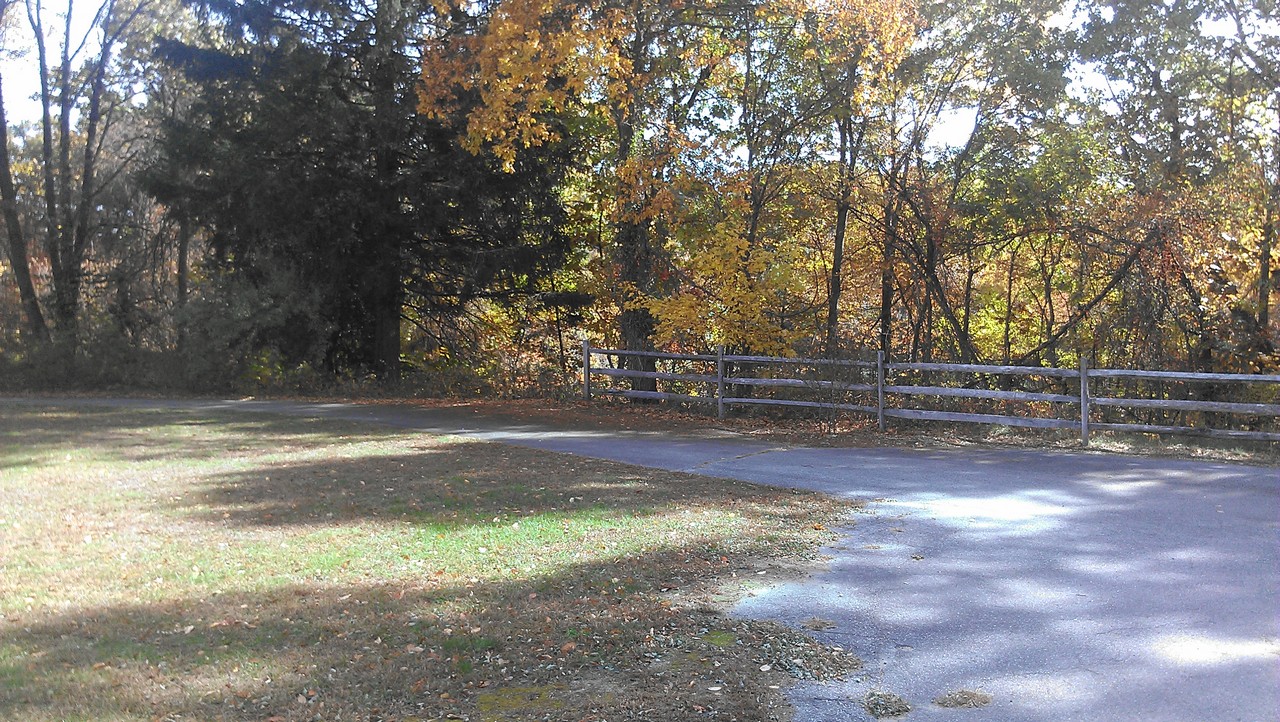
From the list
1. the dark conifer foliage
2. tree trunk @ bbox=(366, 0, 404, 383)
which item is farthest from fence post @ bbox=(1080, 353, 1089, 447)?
tree trunk @ bbox=(366, 0, 404, 383)

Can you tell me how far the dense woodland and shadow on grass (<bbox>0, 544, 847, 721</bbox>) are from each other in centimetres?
1144

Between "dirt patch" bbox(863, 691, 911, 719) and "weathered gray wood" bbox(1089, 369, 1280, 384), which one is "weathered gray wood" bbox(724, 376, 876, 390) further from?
"dirt patch" bbox(863, 691, 911, 719)

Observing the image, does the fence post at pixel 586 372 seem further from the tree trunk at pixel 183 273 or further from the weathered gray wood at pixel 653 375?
the tree trunk at pixel 183 273

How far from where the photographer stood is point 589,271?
26406mm

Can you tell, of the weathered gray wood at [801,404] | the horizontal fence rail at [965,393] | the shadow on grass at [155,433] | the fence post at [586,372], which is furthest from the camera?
the fence post at [586,372]

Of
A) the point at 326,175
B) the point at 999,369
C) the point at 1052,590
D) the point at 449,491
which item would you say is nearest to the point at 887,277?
the point at 999,369

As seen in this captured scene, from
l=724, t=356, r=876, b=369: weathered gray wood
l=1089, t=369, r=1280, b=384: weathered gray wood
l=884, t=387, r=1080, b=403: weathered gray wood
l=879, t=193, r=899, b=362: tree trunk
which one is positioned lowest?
l=884, t=387, r=1080, b=403: weathered gray wood

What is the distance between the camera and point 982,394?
14.8 meters

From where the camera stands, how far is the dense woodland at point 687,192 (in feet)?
59.0

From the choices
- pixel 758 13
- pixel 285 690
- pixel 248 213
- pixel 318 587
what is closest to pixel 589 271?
pixel 248 213

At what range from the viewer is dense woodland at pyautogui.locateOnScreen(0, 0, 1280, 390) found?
59.0 feet

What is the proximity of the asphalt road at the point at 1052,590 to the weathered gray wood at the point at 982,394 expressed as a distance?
1792 millimetres

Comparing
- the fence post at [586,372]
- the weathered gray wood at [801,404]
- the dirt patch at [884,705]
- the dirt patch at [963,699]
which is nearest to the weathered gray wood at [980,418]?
the weathered gray wood at [801,404]

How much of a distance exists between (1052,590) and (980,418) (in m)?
8.74
